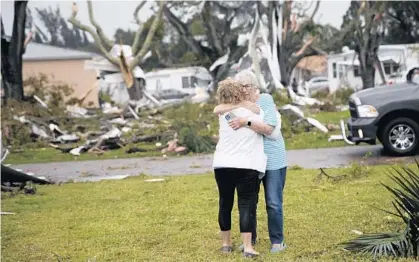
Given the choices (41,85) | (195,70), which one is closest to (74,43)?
(195,70)

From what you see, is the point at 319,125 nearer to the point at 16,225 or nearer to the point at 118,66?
the point at 16,225

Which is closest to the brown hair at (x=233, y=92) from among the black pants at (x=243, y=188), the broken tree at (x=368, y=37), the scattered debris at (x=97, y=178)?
the black pants at (x=243, y=188)

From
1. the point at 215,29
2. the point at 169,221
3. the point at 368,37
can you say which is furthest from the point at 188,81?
the point at 169,221

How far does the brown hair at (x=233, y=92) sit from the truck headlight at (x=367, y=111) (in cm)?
784

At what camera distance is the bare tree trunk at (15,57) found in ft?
90.7

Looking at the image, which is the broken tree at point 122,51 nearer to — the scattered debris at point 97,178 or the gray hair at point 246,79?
the scattered debris at point 97,178

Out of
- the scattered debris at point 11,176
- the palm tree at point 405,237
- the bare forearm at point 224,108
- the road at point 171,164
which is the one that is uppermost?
the bare forearm at point 224,108

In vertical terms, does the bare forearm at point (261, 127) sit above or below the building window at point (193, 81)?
above

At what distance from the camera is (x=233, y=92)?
5980mm

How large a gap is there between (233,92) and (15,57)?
23840mm

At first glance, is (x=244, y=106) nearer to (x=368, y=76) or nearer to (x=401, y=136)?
(x=401, y=136)

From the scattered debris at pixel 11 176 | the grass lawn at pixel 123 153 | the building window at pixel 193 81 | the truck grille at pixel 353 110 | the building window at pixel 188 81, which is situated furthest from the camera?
the building window at pixel 188 81

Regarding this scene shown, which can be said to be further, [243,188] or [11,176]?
[11,176]

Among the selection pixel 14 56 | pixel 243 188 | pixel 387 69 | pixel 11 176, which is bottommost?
pixel 387 69
